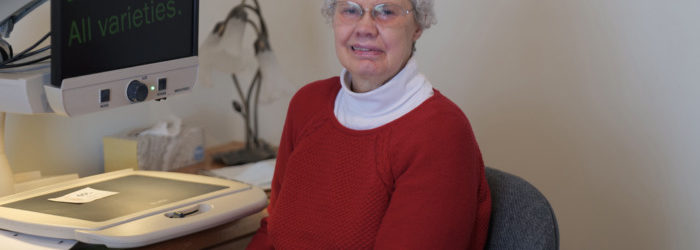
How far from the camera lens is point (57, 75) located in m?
1.23

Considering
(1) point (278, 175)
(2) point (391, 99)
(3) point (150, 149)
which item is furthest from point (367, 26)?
(3) point (150, 149)

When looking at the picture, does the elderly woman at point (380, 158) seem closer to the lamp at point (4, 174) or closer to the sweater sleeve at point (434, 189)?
the sweater sleeve at point (434, 189)

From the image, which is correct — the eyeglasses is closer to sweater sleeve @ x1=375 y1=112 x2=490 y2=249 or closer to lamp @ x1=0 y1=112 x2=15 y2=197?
sweater sleeve @ x1=375 y1=112 x2=490 y2=249

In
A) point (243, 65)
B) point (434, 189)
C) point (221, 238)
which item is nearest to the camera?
point (434, 189)

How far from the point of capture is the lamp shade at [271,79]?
215 cm

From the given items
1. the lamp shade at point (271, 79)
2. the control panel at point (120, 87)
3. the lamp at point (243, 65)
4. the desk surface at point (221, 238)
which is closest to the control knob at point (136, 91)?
the control panel at point (120, 87)

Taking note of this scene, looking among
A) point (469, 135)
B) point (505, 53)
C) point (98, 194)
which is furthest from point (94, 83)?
point (505, 53)

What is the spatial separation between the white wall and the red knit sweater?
24.1 inches

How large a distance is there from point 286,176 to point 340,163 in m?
0.16

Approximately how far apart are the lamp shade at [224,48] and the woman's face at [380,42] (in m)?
0.73

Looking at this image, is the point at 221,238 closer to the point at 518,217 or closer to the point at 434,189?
the point at 434,189

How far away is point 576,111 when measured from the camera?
1844 millimetres

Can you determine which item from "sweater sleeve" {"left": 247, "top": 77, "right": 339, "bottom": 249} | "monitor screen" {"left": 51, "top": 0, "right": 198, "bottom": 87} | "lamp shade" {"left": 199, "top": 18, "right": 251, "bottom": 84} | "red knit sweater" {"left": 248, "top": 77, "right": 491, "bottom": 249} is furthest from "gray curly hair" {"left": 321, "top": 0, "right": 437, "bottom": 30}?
"lamp shade" {"left": 199, "top": 18, "right": 251, "bottom": 84}

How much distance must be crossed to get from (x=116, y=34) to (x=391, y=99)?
0.50 metres
